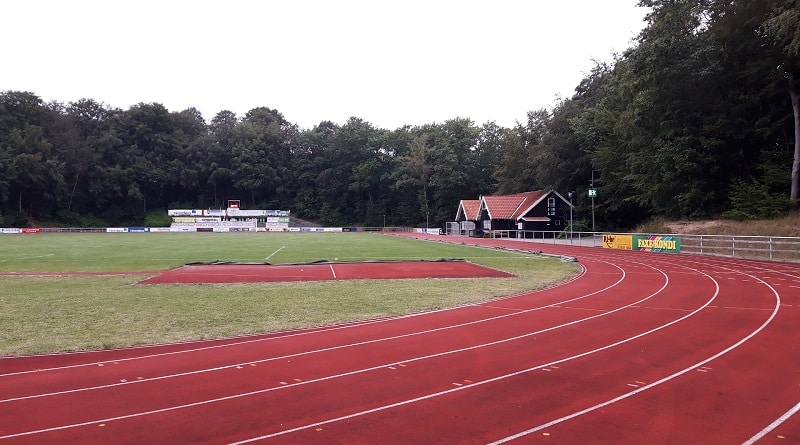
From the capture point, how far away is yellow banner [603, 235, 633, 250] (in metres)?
35.1

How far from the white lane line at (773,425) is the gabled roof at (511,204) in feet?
169

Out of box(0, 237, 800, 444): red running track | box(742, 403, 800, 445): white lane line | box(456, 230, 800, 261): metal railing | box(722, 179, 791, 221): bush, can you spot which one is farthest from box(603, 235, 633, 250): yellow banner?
box(742, 403, 800, 445): white lane line

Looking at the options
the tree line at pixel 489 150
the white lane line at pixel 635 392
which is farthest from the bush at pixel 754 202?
the white lane line at pixel 635 392

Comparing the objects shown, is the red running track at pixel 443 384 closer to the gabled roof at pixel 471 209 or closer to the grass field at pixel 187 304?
the grass field at pixel 187 304

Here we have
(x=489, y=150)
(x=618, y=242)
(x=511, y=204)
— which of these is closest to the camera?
(x=618, y=242)

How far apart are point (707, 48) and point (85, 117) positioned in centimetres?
11011

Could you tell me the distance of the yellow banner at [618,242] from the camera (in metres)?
35.1

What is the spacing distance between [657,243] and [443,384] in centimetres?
2950

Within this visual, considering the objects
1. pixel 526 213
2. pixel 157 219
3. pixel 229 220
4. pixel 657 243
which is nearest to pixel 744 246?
pixel 657 243

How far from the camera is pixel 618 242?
36.2 metres

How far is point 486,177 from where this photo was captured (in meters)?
87.9

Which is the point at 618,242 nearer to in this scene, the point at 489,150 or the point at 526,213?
the point at 526,213

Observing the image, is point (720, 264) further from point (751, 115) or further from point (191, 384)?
point (191, 384)

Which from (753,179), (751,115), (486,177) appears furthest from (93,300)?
(486,177)
